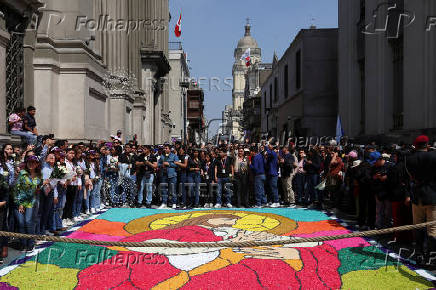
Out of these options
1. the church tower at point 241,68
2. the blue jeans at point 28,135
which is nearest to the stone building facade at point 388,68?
the blue jeans at point 28,135

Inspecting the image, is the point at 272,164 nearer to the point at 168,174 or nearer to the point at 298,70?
the point at 168,174

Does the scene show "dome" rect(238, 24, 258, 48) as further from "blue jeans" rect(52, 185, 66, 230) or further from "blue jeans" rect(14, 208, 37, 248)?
"blue jeans" rect(14, 208, 37, 248)

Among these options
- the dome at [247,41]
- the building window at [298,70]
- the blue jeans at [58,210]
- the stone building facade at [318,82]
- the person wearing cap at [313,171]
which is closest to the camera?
the blue jeans at [58,210]

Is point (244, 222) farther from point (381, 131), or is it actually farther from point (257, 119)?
point (257, 119)

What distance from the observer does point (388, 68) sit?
17.7 m

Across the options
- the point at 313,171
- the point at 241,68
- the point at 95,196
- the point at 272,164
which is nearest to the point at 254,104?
the point at 272,164

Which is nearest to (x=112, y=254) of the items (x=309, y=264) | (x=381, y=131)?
(x=309, y=264)

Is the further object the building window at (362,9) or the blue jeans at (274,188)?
the building window at (362,9)

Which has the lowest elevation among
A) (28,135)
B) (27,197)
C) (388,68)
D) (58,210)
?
(58,210)

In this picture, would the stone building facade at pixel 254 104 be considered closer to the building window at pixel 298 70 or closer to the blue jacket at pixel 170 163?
the building window at pixel 298 70

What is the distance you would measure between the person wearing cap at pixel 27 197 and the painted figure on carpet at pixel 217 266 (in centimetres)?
169

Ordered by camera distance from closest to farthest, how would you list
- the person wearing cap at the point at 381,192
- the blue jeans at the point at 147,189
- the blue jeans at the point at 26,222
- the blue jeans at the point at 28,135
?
1. the blue jeans at the point at 26,222
2. the person wearing cap at the point at 381,192
3. the blue jeans at the point at 28,135
4. the blue jeans at the point at 147,189

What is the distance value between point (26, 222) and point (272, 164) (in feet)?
28.1

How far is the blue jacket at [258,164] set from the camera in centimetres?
1355
